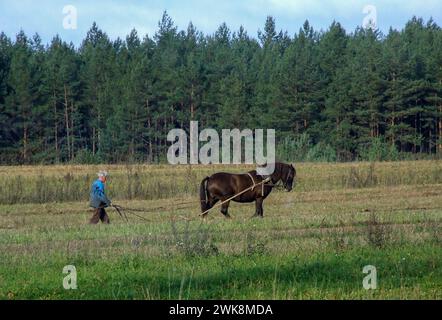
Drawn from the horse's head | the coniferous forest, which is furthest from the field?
the coniferous forest

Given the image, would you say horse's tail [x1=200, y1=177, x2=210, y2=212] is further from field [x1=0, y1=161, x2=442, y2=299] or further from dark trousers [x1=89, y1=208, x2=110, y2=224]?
dark trousers [x1=89, y1=208, x2=110, y2=224]

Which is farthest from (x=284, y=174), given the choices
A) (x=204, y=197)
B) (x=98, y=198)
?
(x=98, y=198)

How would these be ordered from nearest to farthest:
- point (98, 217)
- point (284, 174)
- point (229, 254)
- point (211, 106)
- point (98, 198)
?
point (229, 254) < point (98, 198) < point (98, 217) < point (284, 174) < point (211, 106)

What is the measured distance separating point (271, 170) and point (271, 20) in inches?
4364

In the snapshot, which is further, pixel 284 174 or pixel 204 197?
pixel 284 174

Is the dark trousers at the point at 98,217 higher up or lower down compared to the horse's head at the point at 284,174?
lower down

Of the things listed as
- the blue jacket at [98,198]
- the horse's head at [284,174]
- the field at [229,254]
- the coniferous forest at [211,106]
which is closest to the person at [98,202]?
the blue jacket at [98,198]

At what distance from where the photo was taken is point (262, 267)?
37.6 ft

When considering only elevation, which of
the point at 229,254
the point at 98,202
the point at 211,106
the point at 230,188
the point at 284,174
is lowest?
the point at 229,254

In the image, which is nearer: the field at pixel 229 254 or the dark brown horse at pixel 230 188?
the field at pixel 229 254

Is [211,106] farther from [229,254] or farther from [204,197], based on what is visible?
[229,254]

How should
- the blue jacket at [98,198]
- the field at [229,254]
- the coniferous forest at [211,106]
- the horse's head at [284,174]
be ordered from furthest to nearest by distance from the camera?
the coniferous forest at [211,106] → the horse's head at [284,174] → the blue jacket at [98,198] → the field at [229,254]

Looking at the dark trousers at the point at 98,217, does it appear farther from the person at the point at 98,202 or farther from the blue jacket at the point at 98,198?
the blue jacket at the point at 98,198
